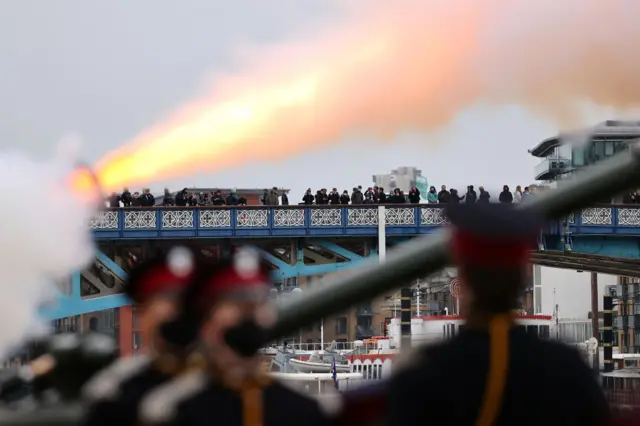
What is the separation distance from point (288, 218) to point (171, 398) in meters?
48.8

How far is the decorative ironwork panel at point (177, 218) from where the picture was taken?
179 ft

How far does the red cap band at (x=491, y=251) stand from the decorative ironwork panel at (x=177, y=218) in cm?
4961

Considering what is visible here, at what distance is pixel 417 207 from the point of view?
179 ft

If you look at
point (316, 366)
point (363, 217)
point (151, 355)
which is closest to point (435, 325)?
point (363, 217)

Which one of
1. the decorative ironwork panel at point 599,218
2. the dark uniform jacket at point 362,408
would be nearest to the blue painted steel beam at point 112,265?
the decorative ironwork panel at point 599,218

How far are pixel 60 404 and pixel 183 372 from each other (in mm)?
1529

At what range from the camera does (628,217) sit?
5419 cm

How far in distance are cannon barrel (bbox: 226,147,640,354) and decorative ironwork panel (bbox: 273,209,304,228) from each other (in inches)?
1859

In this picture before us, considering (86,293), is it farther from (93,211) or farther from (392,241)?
(93,211)

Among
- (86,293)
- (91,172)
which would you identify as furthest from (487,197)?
(91,172)

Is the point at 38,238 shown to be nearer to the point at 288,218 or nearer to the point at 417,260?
the point at 417,260

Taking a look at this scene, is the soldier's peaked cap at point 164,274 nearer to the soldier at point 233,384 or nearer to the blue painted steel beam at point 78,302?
the soldier at point 233,384

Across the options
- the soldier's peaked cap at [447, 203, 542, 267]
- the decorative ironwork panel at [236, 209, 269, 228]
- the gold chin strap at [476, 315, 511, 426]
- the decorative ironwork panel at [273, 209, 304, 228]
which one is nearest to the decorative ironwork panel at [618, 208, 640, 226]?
the decorative ironwork panel at [273, 209, 304, 228]

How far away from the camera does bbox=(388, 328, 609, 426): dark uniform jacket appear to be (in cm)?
516
